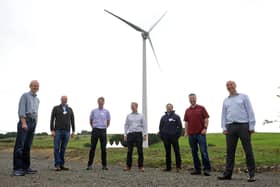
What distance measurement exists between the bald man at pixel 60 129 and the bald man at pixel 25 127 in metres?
1.33

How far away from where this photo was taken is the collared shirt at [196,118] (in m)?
10.9

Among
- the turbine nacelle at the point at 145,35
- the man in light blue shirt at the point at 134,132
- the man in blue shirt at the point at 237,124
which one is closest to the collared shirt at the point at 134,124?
the man in light blue shirt at the point at 134,132

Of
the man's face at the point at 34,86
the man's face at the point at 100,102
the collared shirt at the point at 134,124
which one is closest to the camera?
the man's face at the point at 34,86

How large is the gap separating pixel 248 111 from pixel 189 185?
7.55ft

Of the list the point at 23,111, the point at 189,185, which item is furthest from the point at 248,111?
the point at 23,111

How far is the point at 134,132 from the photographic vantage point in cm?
1218

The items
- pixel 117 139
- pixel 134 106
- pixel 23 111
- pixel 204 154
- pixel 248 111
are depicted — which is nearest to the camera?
pixel 248 111

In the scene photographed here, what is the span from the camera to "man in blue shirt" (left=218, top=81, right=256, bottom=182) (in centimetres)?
902

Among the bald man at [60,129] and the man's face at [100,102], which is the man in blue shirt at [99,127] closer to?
the man's face at [100,102]

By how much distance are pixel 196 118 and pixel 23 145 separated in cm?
436

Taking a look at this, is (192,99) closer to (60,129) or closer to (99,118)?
(99,118)

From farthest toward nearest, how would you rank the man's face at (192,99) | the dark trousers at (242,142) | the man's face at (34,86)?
the man's face at (192,99) → the man's face at (34,86) → the dark trousers at (242,142)

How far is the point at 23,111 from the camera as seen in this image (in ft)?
31.8

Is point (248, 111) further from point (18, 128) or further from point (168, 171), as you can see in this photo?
point (18, 128)
